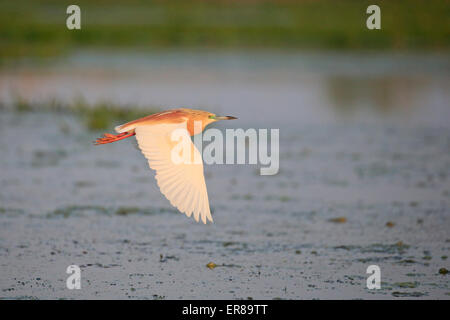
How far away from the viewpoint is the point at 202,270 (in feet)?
23.3

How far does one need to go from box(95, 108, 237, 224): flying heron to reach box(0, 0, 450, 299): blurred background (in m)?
0.72

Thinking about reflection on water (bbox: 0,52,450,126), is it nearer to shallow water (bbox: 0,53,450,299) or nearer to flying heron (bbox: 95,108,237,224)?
shallow water (bbox: 0,53,450,299)

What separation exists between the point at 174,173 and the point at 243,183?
3.83m

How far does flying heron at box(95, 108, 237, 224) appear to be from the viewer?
21.1 ft

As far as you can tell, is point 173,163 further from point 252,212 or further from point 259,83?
point 259,83

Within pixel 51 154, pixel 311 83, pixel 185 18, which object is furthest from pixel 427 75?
pixel 185 18

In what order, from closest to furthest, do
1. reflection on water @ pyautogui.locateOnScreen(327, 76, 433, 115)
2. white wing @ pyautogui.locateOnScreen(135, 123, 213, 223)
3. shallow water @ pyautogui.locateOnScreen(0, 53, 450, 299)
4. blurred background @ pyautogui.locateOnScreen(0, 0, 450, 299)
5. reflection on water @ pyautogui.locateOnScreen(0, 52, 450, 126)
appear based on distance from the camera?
white wing @ pyautogui.locateOnScreen(135, 123, 213, 223)
shallow water @ pyautogui.locateOnScreen(0, 53, 450, 299)
blurred background @ pyautogui.locateOnScreen(0, 0, 450, 299)
reflection on water @ pyautogui.locateOnScreen(0, 52, 450, 126)
reflection on water @ pyautogui.locateOnScreen(327, 76, 433, 115)

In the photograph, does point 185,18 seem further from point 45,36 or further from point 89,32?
point 45,36

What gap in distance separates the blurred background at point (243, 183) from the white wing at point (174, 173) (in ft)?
2.33

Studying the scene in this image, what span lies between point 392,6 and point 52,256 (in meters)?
30.3

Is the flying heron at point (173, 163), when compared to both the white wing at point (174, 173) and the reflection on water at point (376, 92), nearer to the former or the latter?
the white wing at point (174, 173)

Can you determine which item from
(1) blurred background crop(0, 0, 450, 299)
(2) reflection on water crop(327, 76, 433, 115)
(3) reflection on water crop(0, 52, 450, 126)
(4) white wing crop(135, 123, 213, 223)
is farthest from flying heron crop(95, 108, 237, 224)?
(2) reflection on water crop(327, 76, 433, 115)

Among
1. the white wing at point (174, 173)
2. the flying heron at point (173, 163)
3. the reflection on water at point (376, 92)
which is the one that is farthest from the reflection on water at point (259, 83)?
the white wing at point (174, 173)

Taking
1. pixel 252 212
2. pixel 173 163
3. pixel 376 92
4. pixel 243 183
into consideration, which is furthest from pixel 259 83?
pixel 173 163
